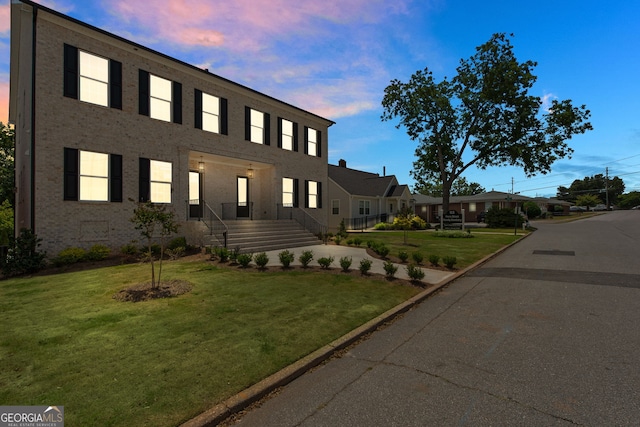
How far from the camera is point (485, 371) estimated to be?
12.1 ft

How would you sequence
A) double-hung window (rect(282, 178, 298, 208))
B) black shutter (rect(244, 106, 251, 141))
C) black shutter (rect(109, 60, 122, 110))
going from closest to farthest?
black shutter (rect(109, 60, 122, 110)), black shutter (rect(244, 106, 251, 141)), double-hung window (rect(282, 178, 298, 208))

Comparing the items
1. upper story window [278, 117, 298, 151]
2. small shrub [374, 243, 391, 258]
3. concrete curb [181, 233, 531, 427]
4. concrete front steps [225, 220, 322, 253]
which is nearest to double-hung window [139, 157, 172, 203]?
concrete front steps [225, 220, 322, 253]

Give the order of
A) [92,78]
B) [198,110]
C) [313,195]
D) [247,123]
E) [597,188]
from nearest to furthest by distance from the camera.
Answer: [92,78] < [198,110] < [247,123] < [313,195] < [597,188]

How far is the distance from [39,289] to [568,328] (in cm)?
1077

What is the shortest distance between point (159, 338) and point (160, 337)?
0.04m

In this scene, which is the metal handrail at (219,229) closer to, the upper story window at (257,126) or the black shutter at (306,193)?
the upper story window at (257,126)

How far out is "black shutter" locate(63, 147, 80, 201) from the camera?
10.8m

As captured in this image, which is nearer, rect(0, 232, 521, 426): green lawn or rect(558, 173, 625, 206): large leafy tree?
rect(0, 232, 521, 426): green lawn

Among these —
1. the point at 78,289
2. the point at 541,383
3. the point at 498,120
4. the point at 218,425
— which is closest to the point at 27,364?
the point at 218,425

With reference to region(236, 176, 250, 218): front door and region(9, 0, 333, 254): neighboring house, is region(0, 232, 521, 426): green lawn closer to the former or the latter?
region(9, 0, 333, 254): neighboring house

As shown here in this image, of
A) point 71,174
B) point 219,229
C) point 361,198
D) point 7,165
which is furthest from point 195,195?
point 7,165

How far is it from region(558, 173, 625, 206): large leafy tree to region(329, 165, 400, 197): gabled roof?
348 feet

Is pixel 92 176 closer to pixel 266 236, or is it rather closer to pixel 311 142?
pixel 266 236

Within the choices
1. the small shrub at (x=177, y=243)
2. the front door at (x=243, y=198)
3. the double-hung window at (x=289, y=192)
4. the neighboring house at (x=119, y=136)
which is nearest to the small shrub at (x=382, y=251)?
the small shrub at (x=177, y=243)
